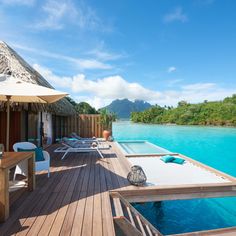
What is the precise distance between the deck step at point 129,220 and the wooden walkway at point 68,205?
13 cm

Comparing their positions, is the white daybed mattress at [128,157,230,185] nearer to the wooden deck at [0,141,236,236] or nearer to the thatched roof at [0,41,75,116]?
the wooden deck at [0,141,236,236]

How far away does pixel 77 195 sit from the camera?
3199 mm

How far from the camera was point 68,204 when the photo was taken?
2859 millimetres

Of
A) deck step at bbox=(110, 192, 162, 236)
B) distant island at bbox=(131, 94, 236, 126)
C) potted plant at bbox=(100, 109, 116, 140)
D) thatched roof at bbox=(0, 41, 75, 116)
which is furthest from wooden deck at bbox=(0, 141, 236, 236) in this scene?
distant island at bbox=(131, 94, 236, 126)

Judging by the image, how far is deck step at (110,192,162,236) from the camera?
2.48 metres

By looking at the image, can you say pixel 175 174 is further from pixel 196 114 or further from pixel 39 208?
pixel 196 114

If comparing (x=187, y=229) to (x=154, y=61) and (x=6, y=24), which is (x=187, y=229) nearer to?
(x=6, y=24)

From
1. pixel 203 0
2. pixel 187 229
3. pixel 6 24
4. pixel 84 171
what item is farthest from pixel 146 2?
pixel 187 229

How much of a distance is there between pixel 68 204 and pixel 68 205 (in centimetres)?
3

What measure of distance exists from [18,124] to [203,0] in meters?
9.93

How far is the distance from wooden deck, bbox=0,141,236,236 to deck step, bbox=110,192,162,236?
0.13 meters

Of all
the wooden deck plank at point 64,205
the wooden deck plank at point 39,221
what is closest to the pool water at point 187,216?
the wooden deck plank at point 64,205

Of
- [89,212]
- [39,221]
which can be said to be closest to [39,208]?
[39,221]

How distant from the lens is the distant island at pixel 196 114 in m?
31.3
